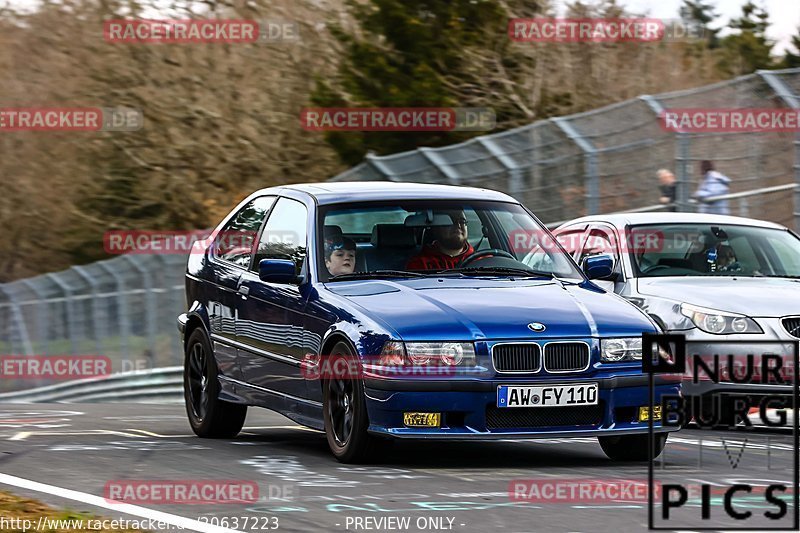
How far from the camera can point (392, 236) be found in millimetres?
10125

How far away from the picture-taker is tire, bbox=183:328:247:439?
1142 centimetres

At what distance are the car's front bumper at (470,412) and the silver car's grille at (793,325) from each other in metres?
3.26

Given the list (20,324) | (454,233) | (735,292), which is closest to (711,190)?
(735,292)

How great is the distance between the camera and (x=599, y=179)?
62.1ft

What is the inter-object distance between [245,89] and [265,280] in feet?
88.5

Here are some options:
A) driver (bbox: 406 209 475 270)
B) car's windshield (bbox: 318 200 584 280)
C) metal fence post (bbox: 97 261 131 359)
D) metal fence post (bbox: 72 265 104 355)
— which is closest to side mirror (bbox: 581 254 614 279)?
car's windshield (bbox: 318 200 584 280)

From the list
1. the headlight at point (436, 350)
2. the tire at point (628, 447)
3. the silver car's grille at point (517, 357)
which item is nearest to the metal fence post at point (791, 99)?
the tire at point (628, 447)

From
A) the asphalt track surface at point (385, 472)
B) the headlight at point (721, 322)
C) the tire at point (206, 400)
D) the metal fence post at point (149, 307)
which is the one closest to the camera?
the asphalt track surface at point (385, 472)

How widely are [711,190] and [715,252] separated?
16.0 ft

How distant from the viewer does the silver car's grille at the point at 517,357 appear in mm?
8742

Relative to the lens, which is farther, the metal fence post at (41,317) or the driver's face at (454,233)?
the metal fence post at (41,317)

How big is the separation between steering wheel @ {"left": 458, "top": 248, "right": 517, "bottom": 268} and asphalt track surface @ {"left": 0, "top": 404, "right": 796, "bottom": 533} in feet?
3.85

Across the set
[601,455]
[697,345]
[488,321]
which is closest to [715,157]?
[697,345]

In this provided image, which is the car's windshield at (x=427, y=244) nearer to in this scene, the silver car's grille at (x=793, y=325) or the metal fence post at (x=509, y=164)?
the silver car's grille at (x=793, y=325)
